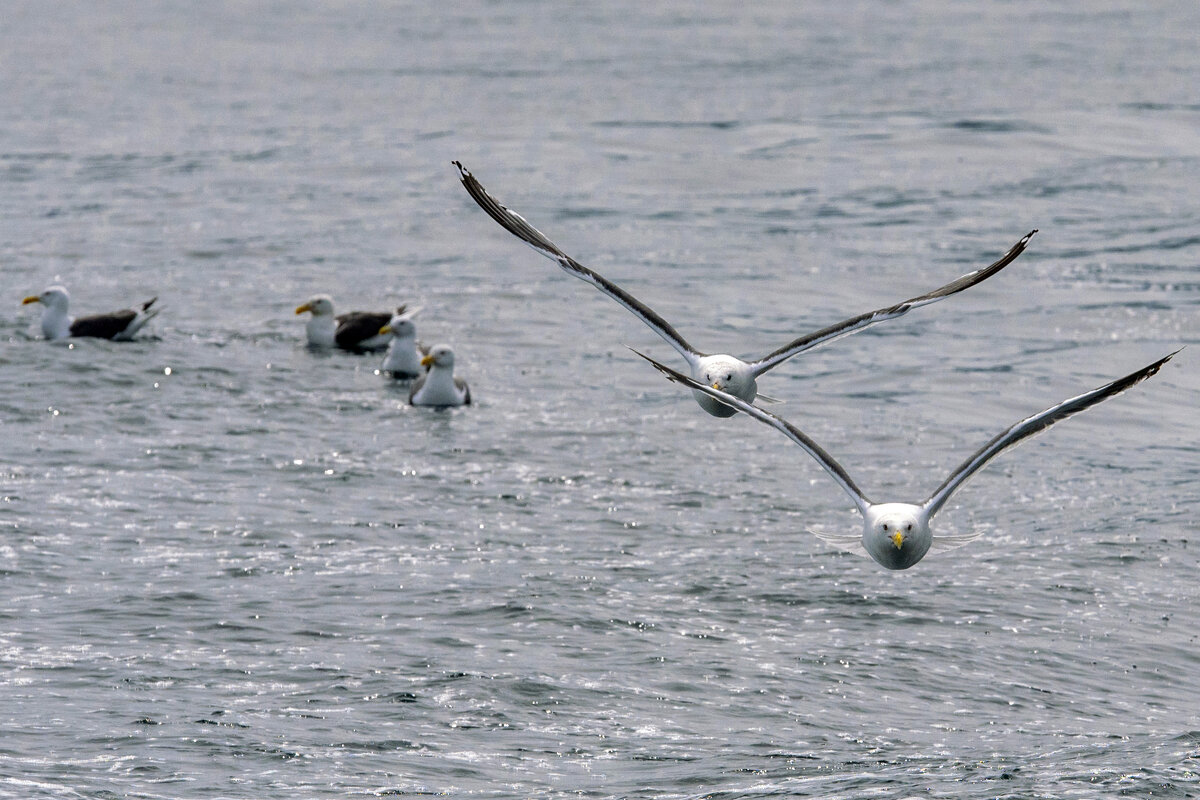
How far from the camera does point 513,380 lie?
24.3m

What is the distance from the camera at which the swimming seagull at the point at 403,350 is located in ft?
80.0

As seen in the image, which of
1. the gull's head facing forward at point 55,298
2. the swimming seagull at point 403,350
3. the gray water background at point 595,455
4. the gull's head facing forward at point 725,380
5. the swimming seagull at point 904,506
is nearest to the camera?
the swimming seagull at point 904,506

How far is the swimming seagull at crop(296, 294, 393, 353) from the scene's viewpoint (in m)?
25.4

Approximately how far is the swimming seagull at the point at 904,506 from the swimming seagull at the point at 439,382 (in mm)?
11452

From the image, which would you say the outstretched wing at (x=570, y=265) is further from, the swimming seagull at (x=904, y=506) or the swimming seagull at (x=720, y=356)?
the swimming seagull at (x=904, y=506)

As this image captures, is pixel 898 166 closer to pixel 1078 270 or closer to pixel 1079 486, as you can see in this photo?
pixel 1078 270

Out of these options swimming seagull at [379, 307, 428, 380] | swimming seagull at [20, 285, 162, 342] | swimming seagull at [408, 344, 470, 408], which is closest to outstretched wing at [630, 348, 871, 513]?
swimming seagull at [408, 344, 470, 408]

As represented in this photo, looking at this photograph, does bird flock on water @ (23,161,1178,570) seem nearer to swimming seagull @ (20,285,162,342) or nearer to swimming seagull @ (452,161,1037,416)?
swimming seagull @ (452,161,1037,416)

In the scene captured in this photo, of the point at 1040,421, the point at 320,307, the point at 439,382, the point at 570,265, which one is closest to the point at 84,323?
the point at 320,307

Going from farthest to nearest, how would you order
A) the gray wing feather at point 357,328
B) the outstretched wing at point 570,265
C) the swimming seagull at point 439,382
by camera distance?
the gray wing feather at point 357,328 < the swimming seagull at point 439,382 < the outstretched wing at point 570,265

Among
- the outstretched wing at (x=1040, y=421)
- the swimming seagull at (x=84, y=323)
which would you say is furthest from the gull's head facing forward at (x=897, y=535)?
the swimming seagull at (x=84, y=323)

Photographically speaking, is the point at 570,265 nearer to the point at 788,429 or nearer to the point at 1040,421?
the point at 788,429

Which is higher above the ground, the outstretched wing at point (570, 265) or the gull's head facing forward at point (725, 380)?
the outstretched wing at point (570, 265)

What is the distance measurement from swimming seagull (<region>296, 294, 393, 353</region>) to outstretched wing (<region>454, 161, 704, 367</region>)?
1258cm
